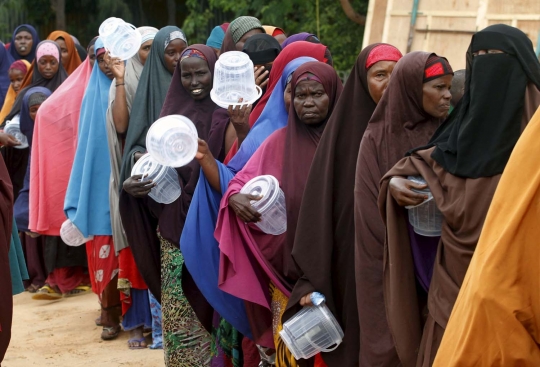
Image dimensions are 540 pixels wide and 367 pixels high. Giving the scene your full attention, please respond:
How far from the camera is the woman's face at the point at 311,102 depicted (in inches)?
183

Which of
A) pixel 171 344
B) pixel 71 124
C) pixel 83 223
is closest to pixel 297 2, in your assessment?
A: pixel 71 124

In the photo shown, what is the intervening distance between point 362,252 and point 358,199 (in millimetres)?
227

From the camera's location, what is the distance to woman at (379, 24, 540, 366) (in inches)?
124

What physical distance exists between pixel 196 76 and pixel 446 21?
7230mm

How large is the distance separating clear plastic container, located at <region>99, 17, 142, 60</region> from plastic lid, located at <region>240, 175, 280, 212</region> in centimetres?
245

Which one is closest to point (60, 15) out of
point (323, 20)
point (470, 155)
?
point (323, 20)

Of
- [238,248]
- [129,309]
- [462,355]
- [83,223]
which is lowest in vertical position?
[129,309]

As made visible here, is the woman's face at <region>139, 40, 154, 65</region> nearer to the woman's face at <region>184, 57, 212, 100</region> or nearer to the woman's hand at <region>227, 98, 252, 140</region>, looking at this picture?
the woman's face at <region>184, 57, 212, 100</region>

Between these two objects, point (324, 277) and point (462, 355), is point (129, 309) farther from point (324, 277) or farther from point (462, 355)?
point (462, 355)

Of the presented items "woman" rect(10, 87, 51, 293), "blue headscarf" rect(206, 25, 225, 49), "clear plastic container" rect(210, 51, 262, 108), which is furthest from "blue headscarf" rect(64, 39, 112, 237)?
"clear plastic container" rect(210, 51, 262, 108)

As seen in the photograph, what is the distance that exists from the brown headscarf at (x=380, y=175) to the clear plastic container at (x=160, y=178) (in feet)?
6.31

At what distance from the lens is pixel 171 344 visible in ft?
18.2

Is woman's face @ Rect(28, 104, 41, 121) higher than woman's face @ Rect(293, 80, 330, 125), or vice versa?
woman's face @ Rect(293, 80, 330, 125)

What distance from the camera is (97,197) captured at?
7.18 m
